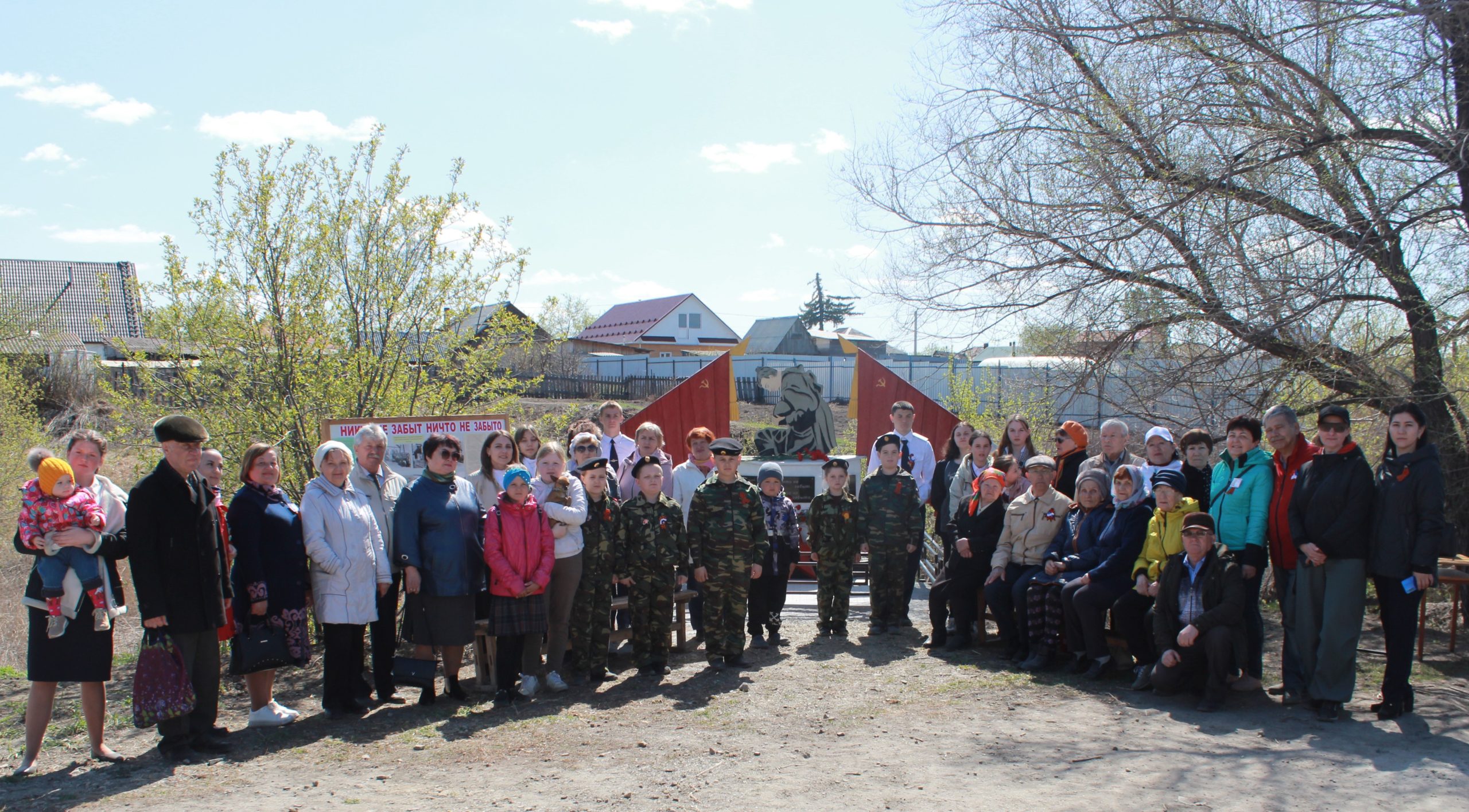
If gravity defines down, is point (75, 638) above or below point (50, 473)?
below

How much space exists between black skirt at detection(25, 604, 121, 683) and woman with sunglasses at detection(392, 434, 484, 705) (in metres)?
1.51

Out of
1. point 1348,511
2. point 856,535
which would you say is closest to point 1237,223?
point 1348,511

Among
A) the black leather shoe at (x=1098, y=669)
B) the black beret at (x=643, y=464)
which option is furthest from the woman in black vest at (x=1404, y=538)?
the black beret at (x=643, y=464)

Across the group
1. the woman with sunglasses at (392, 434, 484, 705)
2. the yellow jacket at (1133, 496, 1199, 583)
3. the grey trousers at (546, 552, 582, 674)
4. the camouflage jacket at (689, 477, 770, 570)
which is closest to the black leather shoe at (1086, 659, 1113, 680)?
the yellow jacket at (1133, 496, 1199, 583)

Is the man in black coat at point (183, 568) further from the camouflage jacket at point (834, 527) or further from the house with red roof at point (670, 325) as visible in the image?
the house with red roof at point (670, 325)

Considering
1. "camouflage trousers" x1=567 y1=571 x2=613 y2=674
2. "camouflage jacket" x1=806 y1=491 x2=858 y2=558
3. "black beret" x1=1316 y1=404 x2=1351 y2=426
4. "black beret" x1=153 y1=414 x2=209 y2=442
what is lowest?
"camouflage trousers" x1=567 y1=571 x2=613 y2=674

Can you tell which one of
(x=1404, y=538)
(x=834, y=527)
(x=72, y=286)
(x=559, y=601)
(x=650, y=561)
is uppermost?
(x=72, y=286)

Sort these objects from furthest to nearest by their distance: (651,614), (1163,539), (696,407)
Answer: (696,407) → (651,614) → (1163,539)

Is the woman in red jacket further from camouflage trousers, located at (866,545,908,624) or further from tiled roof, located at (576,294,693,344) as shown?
tiled roof, located at (576,294,693,344)

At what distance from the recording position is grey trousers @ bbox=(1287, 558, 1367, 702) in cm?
496

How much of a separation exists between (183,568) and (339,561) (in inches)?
32.1

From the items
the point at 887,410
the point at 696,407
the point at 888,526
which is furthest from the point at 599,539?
the point at 887,410

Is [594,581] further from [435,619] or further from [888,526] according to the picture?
[888,526]

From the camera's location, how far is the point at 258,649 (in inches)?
194
